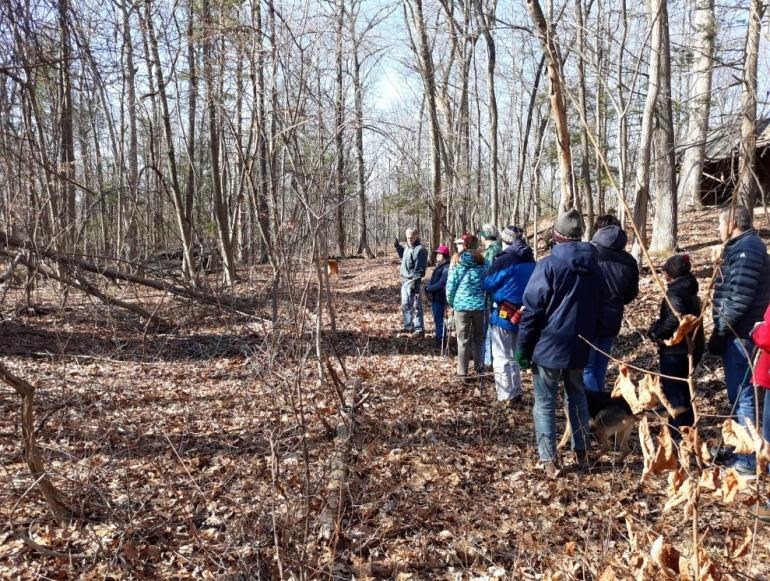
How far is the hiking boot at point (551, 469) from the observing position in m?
4.27

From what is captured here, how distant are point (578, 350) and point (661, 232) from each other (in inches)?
280

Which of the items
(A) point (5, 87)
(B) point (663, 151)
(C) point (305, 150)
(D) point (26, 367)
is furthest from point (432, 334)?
(A) point (5, 87)

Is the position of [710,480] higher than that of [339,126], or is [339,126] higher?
[339,126]

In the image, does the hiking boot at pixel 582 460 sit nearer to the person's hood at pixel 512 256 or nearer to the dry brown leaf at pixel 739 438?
the person's hood at pixel 512 256

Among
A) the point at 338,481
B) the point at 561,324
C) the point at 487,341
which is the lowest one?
the point at 338,481

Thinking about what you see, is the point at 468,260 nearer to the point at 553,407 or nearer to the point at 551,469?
the point at 553,407

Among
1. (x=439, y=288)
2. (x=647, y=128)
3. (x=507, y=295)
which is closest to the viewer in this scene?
(x=507, y=295)

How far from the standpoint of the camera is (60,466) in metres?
4.57

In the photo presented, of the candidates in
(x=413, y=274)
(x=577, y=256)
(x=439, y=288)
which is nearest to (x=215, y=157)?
(x=413, y=274)

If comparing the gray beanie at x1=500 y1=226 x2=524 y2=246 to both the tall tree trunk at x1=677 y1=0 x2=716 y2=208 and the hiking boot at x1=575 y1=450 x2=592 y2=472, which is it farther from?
the tall tree trunk at x1=677 y1=0 x2=716 y2=208

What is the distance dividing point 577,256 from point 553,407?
1.15 metres

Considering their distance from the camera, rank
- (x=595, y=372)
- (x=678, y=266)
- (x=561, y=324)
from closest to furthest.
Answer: (x=561, y=324) → (x=678, y=266) → (x=595, y=372)

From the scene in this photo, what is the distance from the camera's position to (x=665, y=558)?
2.16 m

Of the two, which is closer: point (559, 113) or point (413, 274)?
point (559, 113)
